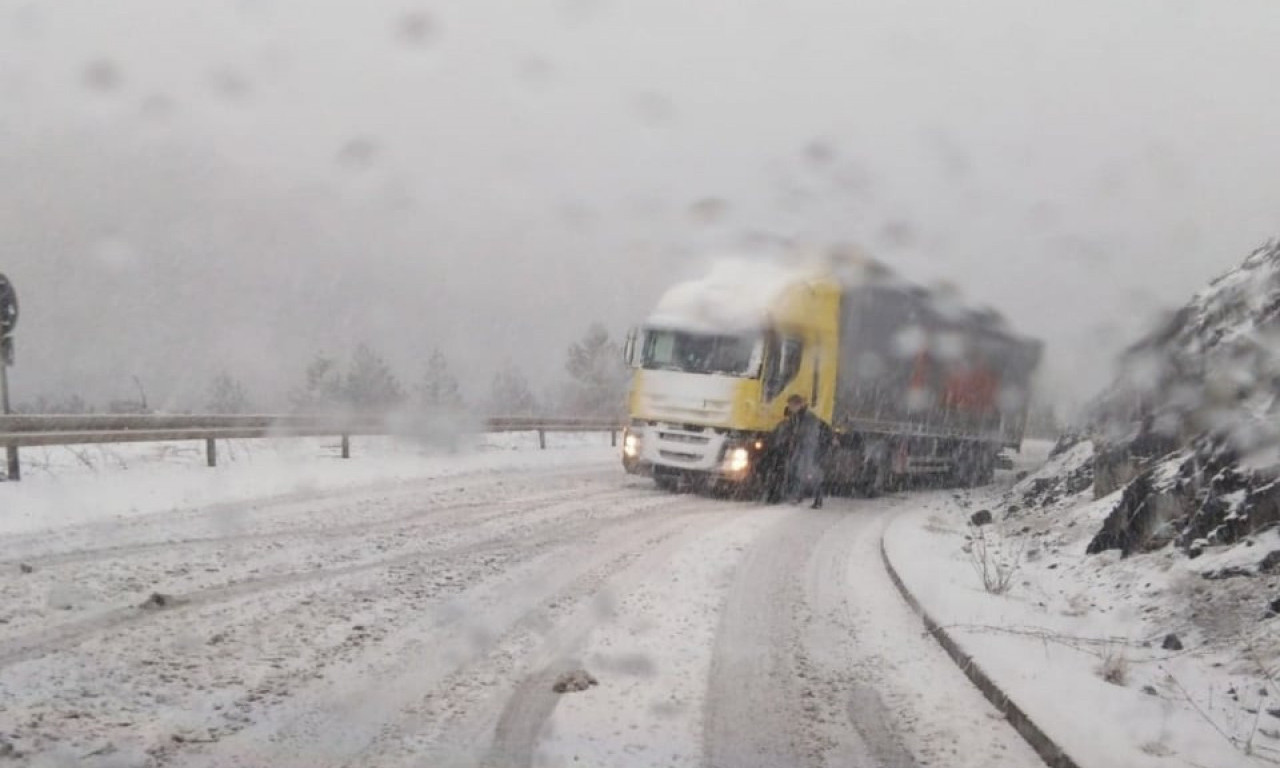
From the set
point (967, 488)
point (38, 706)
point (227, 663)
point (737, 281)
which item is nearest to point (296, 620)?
point (227, 663)

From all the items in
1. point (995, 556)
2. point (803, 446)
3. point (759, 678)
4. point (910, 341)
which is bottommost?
point (759, 678)

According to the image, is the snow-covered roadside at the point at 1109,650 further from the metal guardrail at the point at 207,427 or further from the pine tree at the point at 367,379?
the pine tree at the point at 367,379

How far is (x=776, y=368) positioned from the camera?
16828mm

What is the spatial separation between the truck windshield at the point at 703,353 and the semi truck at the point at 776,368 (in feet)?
0.05

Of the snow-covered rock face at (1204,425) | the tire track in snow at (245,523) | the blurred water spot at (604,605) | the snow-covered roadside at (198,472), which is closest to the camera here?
the blurred water spot at (604,605)

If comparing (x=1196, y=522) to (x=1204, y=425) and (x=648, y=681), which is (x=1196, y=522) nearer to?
(x=1204, y=425)

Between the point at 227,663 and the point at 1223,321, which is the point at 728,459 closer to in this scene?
the point at 1223,321

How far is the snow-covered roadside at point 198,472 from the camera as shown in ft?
38.4

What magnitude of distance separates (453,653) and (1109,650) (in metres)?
4.10

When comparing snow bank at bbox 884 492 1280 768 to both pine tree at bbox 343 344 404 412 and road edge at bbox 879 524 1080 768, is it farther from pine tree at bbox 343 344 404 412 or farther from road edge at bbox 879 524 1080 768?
pine tree at bbox 343 344 404 412

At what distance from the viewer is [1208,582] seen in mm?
7316

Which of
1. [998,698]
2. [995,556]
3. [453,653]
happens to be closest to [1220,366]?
[995,556]

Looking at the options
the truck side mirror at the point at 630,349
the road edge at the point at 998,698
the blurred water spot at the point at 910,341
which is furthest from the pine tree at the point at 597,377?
Result: the road edge at the point at 998,698

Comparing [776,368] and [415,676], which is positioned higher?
[776,368]
